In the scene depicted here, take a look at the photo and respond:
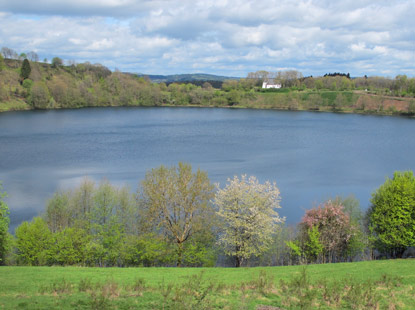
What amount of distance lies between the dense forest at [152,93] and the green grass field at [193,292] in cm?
10804

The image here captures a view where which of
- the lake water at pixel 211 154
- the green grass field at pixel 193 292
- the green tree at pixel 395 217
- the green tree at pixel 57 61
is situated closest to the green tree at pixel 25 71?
the green tree at pixel 57 61

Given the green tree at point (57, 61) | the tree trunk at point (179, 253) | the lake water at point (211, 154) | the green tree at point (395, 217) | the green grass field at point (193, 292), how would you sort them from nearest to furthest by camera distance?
the green grass field at point (193, 292), the tree trunk at point (179, 253), the green tree at point (395, 217), the lake water at point (211, 154), the green tree at point (57, 61)

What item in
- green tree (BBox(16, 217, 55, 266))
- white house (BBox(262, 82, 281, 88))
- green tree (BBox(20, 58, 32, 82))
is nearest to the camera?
green tree (BBox(16, 217, 55, 266))

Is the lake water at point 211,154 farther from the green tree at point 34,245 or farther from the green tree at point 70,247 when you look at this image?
the green tree at point 70,247

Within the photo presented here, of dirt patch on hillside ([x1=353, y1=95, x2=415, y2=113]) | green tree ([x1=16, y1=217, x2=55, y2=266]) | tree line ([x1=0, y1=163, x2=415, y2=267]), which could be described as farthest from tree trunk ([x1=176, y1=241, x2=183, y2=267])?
dirt patch on hillside ([x1=353, y1=95, x2=415, y2=113])

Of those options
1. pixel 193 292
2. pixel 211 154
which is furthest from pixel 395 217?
pixel 211 154

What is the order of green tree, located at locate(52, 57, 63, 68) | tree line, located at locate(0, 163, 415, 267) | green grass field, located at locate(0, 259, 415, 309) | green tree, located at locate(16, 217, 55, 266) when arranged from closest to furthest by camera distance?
green grass field, located at locate(0, 259, 415, 309) → green tree, located at locate(16, 217, 55, 266) → tree line, located at locate(0, 163, 415, 267) → green tree, located at locate(52, 57, 63, 68)

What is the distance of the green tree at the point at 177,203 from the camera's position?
71.3ft

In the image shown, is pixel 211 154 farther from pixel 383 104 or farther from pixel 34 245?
pixel 383 104

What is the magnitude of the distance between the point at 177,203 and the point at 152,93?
122619 mm

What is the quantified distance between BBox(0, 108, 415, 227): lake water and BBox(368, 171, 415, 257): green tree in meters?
6.67

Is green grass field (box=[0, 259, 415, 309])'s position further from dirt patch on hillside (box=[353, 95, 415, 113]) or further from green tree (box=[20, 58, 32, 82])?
green tree (box=[20, 58, 32, 82])

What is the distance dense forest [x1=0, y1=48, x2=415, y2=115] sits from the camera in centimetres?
11793

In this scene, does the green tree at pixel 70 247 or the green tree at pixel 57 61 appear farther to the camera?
the green tree at pixel 57 61
